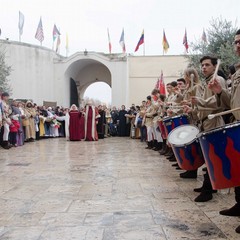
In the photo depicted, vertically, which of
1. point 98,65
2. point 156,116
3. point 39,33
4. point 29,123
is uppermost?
point 39,33

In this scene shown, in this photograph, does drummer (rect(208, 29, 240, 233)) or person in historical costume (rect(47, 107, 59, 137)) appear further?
person in historical costume (rect(47, 107, 59, 137))

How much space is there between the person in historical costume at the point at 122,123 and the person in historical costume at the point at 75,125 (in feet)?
11.7

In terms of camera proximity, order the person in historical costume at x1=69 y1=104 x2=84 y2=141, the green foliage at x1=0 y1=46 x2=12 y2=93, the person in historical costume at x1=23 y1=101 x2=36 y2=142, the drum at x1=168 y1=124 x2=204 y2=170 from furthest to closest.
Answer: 1. the green foliage at x1=0 y1=46 x2=12 y2=93
2. the person in historical costume at x1=69 y1=104 x2=84 y2=141
3. the person in historical costume at x1=23 y1=101 x2=36 y2=142
4. the drum at x1=168 y1=124 x2=204 y2=170

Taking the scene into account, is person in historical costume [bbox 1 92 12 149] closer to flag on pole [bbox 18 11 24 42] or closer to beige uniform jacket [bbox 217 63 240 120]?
beige uniform jacket [bbox 217 63 240 120]

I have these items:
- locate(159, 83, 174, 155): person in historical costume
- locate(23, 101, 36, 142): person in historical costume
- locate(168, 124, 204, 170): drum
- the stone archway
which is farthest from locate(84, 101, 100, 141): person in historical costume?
the stone archway

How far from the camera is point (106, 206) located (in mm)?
4020

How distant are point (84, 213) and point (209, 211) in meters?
1.29

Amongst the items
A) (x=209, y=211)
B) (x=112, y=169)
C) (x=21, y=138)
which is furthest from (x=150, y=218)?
(x=21, y=138)

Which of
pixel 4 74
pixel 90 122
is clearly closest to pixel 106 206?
pixel 90 122

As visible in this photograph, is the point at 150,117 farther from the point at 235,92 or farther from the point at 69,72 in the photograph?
the point at 69,72

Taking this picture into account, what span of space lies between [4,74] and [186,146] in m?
18.2

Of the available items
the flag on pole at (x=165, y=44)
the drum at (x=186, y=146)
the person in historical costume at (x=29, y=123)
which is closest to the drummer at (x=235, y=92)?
the drum at (x=186, y=146)

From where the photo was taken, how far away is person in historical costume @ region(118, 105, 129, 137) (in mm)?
18688

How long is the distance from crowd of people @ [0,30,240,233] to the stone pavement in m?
0.27
